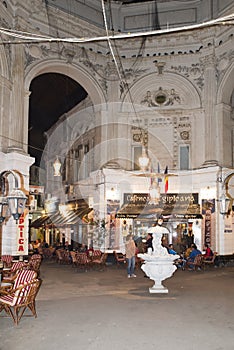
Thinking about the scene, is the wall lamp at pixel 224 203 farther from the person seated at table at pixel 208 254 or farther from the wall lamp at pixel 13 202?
the wall lamp at pixel 13 202

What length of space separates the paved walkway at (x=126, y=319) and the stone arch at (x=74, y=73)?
401 inches

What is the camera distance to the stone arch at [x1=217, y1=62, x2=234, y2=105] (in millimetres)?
20173

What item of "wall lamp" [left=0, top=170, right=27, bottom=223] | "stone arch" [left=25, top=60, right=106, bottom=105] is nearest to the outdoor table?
"wall lamp" [left=0, top=170, right=27, bottom=223]

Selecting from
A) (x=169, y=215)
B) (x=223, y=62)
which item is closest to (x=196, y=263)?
(x=169, y=215)

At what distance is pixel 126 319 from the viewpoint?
849cm

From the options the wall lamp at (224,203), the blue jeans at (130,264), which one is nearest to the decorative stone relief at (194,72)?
the wall lamp at (224,203)

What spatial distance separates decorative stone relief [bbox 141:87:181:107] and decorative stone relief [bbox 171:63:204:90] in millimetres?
1068

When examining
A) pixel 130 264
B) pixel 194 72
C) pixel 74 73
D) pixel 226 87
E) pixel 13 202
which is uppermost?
pixel 194 72

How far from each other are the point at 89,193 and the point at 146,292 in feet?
40.0

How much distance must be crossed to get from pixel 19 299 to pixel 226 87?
52.2ft

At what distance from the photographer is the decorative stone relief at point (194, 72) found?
21.3m

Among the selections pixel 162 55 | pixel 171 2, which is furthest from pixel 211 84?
pixel 171 2

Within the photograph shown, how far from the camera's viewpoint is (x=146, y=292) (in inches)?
462

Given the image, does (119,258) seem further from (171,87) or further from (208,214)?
(171,87)
